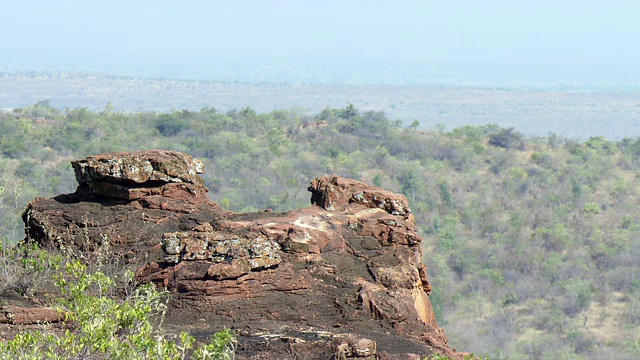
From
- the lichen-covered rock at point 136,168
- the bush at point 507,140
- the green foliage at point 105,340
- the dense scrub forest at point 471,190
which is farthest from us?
the bush at point 507,140

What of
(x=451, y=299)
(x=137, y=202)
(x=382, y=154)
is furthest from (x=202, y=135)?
(x=137, y=202)

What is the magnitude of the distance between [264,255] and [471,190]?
4188cm

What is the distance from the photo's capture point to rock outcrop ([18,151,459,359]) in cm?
980

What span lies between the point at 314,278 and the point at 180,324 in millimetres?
1504

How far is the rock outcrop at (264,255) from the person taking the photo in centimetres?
980

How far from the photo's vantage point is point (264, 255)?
10422 millimetres

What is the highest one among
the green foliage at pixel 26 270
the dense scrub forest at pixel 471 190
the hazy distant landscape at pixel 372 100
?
the green foliage at pixel 26 270

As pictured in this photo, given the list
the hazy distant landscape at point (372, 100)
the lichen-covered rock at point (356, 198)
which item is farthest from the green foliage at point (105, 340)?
the hazy distant landscape at point (372, 100)

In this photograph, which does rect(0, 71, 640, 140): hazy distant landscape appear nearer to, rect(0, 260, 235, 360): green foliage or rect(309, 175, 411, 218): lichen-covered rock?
rect(309, 175, 411, 218): lichen-covered rock

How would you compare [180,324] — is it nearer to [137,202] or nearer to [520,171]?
[137,202]

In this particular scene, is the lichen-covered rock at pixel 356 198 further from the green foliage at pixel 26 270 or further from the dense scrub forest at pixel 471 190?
the dense scrub forest at pixel 471 190

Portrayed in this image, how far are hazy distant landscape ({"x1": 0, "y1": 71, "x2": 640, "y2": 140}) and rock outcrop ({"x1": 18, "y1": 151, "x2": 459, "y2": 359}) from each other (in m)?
107

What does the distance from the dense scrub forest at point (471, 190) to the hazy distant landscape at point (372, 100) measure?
201 feet

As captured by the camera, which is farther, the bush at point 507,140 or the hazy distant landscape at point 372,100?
the hazy distant landscape at point 372,100
